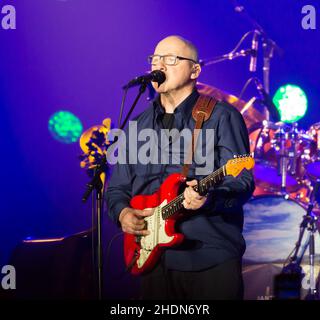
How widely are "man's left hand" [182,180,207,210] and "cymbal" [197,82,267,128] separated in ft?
7.14

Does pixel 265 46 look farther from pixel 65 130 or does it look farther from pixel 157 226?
pixel 157 226

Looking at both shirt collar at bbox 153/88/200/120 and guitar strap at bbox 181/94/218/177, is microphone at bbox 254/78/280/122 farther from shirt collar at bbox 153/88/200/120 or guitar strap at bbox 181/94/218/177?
guitar strap at bbox 181/94/218/177

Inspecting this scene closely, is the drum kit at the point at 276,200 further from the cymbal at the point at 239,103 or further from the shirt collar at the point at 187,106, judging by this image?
the shirt collar at the point at 187,106

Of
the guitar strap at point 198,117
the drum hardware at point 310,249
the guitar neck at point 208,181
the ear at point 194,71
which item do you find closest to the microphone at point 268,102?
the drum hardware at point 310,249

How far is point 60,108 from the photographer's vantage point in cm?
535

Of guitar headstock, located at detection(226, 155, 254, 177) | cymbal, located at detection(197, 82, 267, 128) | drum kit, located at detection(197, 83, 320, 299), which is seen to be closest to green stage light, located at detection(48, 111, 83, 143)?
cymbal, located at detection(197, 82, 267, 128)

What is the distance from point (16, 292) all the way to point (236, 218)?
237cm

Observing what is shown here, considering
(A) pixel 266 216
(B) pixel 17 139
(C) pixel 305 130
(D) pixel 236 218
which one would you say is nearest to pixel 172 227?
(D) pixel 236 218

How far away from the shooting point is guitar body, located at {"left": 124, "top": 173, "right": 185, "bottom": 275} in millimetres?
3240

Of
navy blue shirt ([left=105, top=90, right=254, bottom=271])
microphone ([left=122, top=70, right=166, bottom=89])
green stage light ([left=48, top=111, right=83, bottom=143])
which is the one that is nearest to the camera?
navy blue shirt ([left=105, top=90, right=254, bottom=271])

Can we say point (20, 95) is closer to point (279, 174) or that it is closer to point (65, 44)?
point (65, 44)

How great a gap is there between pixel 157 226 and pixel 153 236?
0.22 feet

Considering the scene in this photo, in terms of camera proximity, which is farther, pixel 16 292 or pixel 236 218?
pixel 16 292

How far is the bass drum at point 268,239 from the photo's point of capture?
485 cm
